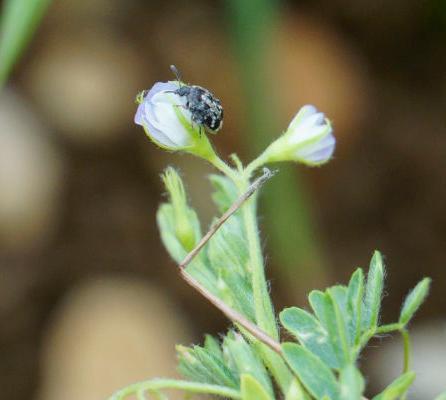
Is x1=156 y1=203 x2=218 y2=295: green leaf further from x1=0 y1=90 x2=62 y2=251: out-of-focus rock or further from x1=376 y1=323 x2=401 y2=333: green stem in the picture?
x1=0 y1=90 x2=62 y2=251: out-of-focus rock

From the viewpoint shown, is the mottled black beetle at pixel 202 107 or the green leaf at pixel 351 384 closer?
the green leaf at pixel 351 384

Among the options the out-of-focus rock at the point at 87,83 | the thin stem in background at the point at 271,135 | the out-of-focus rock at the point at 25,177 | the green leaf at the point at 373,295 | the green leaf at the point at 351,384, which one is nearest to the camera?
the green leaf at the point at 351,384

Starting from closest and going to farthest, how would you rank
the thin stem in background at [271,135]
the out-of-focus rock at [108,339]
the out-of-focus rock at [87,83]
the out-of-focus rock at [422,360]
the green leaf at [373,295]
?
the green leaf at [373,295] < the thin stem in background at [271,135] < the out-of-focus rock at [422,360] < the out-of-focus rock at [108,339] < the out-of-focus rock at [87,83]

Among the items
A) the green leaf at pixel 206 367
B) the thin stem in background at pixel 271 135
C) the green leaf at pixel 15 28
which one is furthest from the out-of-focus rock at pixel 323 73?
the green leaf at pixel 206 367

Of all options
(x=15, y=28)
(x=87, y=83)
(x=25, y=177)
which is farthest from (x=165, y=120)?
A: (x=87, y=83)

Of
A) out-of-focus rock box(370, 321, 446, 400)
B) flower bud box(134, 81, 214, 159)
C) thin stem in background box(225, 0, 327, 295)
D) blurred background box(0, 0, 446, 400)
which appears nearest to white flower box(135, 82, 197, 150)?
flower bud box(134, 81, 214, 159)

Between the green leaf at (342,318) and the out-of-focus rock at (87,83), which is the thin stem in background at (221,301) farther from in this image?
the out-of-focus rock at (87,83)

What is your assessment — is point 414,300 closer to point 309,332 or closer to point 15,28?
point 309,332
